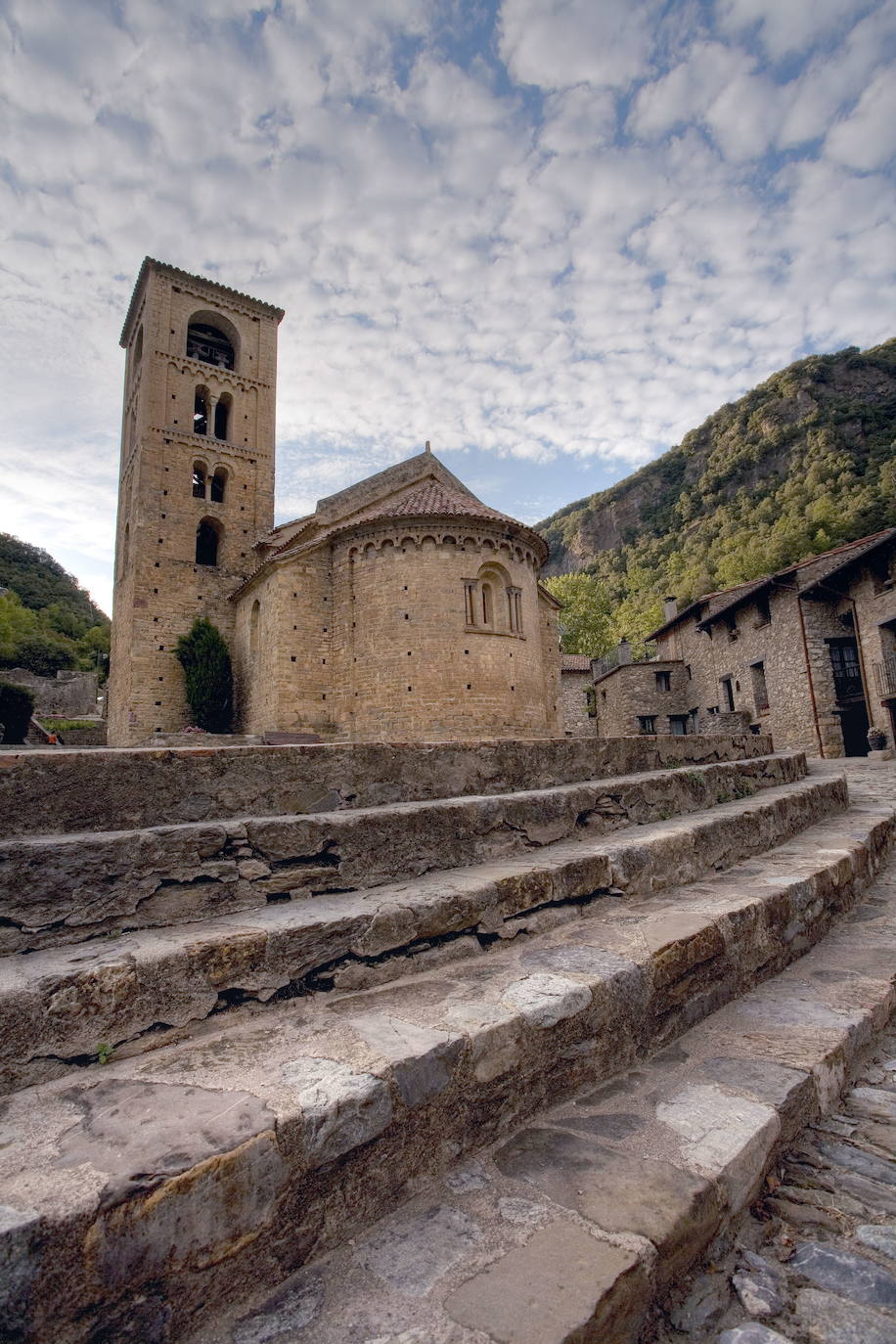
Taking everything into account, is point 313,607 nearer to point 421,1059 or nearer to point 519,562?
point 519,562

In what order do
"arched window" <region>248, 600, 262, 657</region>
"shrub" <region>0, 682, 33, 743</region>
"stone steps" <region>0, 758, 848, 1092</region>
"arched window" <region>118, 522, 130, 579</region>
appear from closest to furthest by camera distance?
1. "stone steps" <region>0, 758, 848, 1092</region>
2. "arched window" <region>248, 600, 262, 657</region>
3. "shrub" <region>0, 682, 33, 743</region>
4. "arched window" <region>118, 522, 130, 579</region>

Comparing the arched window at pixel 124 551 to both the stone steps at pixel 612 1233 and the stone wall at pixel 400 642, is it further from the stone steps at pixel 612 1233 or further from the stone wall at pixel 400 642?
Result: the stone steps at pixel 612 1233

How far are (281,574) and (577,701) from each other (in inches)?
781

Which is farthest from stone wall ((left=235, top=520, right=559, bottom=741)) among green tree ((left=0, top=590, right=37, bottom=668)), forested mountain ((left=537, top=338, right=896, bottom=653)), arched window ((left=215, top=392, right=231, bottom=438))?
green tree ((left=0, top=590, right=37, bottom=668))

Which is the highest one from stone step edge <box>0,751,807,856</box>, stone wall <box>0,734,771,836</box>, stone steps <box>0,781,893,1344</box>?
stone wall <box>0,734,771,836</box>

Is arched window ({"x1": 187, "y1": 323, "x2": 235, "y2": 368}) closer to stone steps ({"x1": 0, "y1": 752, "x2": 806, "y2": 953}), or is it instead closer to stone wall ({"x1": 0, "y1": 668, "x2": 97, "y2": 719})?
stone wall ({"x1": 0, "y1": 668, "x2": 97, "y2": 719})

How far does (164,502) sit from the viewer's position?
18.9 meters

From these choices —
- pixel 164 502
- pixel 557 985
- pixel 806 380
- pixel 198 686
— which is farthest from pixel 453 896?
pixel 806 380

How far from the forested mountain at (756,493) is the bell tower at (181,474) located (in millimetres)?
27650

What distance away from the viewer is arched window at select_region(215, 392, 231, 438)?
2120 cm

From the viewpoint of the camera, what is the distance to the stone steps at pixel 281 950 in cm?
164

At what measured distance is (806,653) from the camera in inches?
754

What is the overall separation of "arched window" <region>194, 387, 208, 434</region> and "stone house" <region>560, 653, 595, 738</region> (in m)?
19.3

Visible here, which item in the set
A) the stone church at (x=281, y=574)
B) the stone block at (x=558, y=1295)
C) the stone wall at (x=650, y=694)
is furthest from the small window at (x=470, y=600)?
the stone wall at (x=650, y=694)
